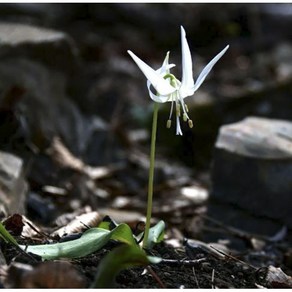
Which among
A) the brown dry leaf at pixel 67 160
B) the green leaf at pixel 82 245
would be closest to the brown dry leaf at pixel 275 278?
the green leaf at pixel 82 245

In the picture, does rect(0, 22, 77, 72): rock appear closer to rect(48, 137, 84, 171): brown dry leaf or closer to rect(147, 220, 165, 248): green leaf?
rect(48, 137, 84, 171): brown dry leaf

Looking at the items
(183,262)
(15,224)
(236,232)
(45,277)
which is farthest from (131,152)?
(45,277)

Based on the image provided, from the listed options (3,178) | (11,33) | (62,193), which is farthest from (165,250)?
(11,33)

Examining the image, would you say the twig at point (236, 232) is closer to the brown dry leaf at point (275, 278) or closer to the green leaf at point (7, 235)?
the brown dry leaf at point (275, 278)

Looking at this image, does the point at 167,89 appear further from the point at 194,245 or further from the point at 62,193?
the point at 62,193

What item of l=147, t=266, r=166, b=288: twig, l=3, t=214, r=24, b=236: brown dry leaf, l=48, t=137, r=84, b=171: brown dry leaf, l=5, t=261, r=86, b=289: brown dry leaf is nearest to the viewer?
l=5, t=261, r=86, b=289: brown dry leaf

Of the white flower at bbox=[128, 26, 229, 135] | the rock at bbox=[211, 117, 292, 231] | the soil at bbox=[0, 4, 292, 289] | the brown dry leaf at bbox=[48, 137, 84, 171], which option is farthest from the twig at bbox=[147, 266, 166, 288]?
the brown dry leaf at bbox=[48, 137, 84, 171]

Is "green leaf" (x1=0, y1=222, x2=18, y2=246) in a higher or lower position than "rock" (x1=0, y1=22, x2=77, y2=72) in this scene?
lower
